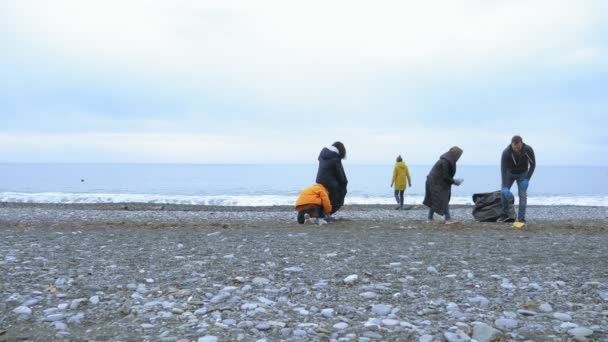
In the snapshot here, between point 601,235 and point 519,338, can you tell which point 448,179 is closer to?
point 601,235

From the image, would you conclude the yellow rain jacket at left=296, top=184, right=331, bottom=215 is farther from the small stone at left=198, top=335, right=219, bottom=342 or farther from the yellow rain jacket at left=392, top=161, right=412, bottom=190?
the yellow rain jacket at left=392, top=161, right=412, bottom=190

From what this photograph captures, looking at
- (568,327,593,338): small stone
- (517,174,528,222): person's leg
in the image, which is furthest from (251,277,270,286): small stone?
(517,174,528,222): person's leg

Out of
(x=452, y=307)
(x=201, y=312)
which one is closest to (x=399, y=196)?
(x=452, y=307)

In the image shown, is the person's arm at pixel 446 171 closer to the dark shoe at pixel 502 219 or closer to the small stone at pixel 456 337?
the dark shoe at pixel 502 219

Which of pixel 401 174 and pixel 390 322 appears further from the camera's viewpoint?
pixel 401 174

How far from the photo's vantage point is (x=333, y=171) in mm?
11648

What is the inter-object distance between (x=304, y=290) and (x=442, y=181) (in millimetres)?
8118

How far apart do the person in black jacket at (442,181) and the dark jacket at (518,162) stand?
108 cm

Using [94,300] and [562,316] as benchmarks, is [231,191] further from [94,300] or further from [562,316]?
[562,316]

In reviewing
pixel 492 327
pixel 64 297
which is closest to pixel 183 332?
pixel 64 297

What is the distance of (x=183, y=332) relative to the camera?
3.58m

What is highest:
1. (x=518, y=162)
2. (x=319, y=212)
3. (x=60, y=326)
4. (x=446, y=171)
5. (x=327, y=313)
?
(x=518, y=162)

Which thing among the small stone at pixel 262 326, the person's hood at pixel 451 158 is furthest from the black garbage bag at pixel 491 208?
the small stone at pixel 262 326

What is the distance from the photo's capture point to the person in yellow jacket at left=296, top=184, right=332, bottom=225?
11352mm
